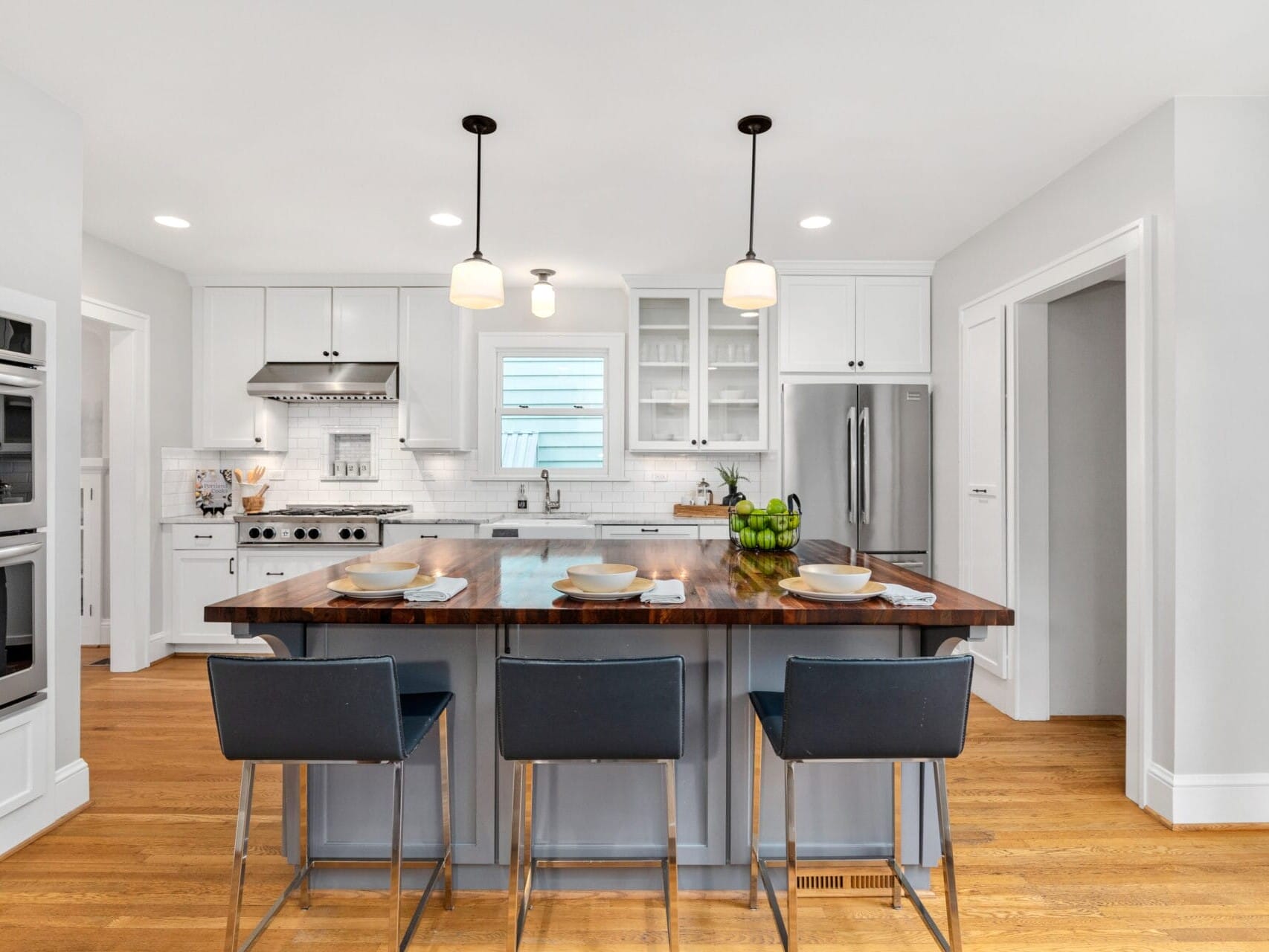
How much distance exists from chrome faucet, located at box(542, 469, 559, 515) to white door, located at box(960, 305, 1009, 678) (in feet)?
8.69

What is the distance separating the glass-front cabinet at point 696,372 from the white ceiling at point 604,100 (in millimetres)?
1047

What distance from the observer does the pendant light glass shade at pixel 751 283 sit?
8.57 feet

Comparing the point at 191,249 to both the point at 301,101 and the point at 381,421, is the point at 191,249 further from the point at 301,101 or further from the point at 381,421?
the point at 301,101

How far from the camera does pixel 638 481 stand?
5.45 metres

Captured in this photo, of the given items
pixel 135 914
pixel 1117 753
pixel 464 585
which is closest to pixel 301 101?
pixel 464 585

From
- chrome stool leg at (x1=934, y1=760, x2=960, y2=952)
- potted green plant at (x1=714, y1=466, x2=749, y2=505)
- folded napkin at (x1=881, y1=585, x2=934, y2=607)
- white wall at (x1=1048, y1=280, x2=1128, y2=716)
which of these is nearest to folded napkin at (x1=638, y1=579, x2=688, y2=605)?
folded napkin at (x1=881, y1=585, x2=934, y2=607)

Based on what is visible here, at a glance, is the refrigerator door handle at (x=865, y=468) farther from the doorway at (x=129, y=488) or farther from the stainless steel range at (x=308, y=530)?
the doorway at (x=129, y=488)

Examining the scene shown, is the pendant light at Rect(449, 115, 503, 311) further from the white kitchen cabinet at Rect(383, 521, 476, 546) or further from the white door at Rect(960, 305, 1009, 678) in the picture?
the white door at Rect(960, 305, 1009, 678)

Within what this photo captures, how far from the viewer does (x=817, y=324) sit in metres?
4.81

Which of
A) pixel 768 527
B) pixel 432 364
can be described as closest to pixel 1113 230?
pixel 768 527

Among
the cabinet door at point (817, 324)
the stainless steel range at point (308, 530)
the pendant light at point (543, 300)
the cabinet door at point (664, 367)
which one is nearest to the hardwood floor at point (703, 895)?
the stainless steel range at point (308, 530)

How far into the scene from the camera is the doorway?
15.0ft

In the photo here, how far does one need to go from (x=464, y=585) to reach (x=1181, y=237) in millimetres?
2708

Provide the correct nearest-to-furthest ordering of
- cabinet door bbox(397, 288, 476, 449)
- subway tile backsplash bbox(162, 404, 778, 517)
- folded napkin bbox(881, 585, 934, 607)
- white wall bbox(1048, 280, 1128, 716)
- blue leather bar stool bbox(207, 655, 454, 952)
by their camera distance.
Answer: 1. blue leather bar stool bbox(207, 655, 454, 952)
2. folded napkin bbox(881, 585, 934, 607)
3. white wall bbox(1048, 280, 1128, 716)
4. cabinet door bbox(397, 288, 476, 449)
5. subway tile backsplash bbox(162, 404, 778, 517)
